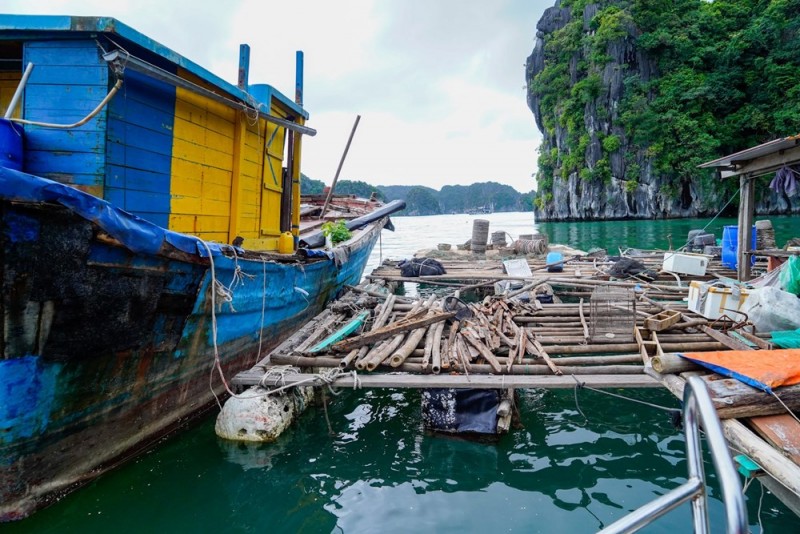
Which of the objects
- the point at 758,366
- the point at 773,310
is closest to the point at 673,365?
the point at 758,366

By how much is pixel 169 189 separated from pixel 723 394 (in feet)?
17.6

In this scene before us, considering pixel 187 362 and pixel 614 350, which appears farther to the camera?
pixel 614 350

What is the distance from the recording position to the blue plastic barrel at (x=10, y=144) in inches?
141

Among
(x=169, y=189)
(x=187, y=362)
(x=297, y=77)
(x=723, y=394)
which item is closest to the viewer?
(x=723, y=394)

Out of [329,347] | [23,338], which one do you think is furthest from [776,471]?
[23,338]

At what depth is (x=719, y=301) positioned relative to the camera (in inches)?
232

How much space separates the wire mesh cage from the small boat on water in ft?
14.6

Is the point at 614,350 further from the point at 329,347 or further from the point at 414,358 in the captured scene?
the point at 329,347

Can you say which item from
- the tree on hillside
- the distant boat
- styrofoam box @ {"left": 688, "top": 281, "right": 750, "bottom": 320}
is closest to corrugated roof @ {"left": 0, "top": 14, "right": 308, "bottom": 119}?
styrofoam box @ {"left": 688, "top": 281, "right": 750, "bottom": 320}

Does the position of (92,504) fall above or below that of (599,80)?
below

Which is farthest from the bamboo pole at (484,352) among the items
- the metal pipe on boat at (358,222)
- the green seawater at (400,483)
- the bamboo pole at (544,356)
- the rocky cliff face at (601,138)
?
the rocky cliff face at (601,138)

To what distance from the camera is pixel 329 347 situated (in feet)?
18.2

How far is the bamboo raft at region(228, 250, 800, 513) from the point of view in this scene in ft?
8.89

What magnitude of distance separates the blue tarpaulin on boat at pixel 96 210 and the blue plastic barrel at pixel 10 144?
1044 millimetres
